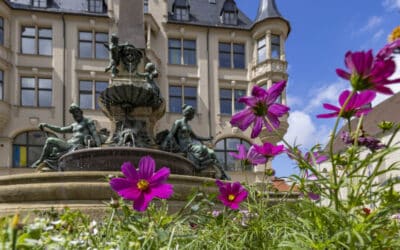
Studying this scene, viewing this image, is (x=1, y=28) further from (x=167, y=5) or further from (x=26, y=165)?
(x=167, y=5)

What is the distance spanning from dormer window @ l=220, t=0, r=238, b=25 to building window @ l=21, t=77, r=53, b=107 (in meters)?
10.7

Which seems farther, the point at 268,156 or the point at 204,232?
the point at 268,156


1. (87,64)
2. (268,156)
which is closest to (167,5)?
(87,64)

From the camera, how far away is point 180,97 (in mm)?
23828

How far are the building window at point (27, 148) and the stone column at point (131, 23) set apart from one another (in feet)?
43.7

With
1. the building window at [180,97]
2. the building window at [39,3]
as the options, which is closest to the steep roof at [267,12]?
the building window at [180,97]

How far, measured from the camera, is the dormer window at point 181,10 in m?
25.2

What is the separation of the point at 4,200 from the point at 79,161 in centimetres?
190

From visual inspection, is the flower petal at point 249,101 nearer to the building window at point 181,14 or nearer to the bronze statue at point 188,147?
the bronze statue at point 188,147

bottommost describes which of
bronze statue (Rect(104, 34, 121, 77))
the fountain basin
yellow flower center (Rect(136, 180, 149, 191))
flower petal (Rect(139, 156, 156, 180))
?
the fountain basin

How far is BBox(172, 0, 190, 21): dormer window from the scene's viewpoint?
993 inches

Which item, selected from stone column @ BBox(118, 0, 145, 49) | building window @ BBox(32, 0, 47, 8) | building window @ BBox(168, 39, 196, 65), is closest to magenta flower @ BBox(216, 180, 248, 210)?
stone column @ BBox(118, 0, 145, 49)

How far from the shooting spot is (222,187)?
6.25 ft

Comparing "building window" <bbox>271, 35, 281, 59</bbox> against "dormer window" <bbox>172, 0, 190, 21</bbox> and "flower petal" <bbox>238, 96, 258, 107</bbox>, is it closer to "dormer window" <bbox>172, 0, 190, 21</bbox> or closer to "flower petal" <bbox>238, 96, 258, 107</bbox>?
"dormer window" <bbox>172, 0, 190, 21</bbox>
